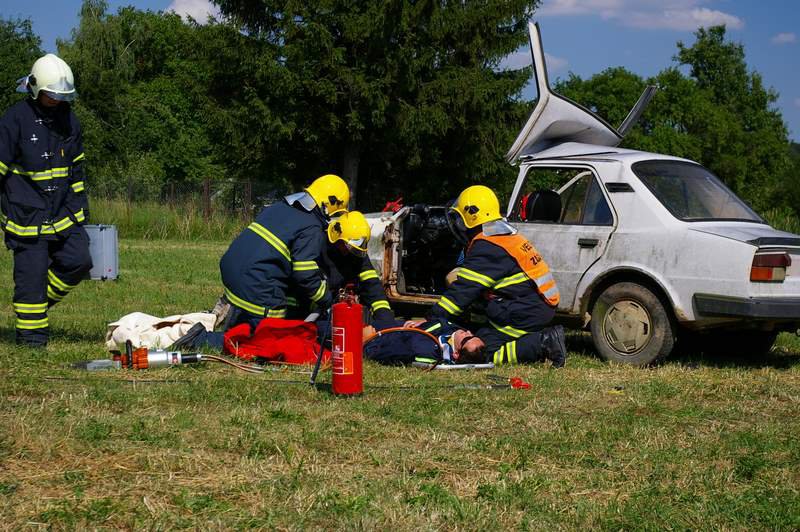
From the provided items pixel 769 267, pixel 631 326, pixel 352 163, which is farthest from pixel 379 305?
pixel 352 163

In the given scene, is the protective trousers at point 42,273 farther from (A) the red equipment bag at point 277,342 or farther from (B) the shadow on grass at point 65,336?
(A) the red equipment bag at point 277,342

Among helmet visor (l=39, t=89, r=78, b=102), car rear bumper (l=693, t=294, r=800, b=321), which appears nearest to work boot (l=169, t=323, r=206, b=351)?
helmet visor (l=39, t=89, r=78, b=102)

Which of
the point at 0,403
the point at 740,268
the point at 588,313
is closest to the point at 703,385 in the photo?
the point at 740,268

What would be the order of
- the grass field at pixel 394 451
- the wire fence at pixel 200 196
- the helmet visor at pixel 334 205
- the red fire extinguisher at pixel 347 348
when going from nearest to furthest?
the grass field at pixel 394 451
the red fire extinguisher at pixel 347 348
the helmet visor at pixel 334 205
the wire fence at pixel 200 196

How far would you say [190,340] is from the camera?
328 inches

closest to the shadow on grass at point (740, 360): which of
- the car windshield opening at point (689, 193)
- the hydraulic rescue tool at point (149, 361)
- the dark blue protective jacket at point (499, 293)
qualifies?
the car windshield opening at point (689, 193)

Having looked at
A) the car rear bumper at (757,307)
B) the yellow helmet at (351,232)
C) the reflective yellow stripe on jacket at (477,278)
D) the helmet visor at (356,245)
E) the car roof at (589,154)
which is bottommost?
the car rear bumper at (757,307)

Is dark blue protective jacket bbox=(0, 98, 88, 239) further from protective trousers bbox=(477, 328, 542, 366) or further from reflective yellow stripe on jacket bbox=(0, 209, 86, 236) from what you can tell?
protective trousers bbox=(477, 328, 542, 366)

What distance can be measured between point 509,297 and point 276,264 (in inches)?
78.7

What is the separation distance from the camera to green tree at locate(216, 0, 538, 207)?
31234 mm

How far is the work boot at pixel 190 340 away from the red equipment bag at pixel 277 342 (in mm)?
339

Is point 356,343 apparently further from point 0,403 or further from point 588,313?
point 588,313

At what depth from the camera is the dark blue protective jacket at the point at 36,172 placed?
783 cm

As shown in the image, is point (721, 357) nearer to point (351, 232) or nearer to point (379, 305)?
point (379, 305)
